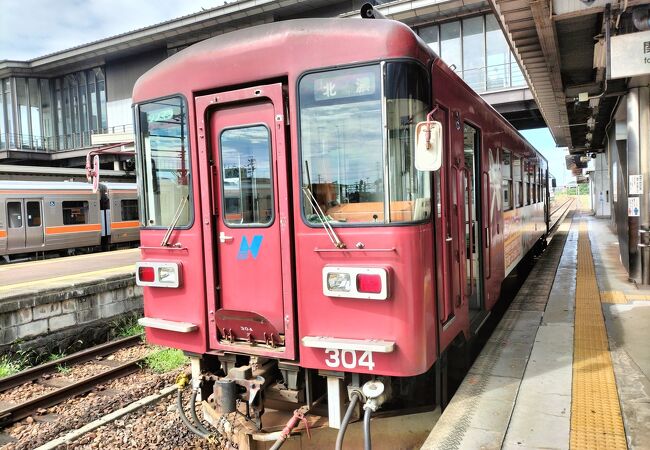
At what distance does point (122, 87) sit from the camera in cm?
3152

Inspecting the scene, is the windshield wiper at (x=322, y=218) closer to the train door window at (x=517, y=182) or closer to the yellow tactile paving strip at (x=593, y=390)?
the yellow tactile paving strip at (x=593, y=390)

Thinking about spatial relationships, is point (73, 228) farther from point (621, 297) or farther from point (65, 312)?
point (621, 297)

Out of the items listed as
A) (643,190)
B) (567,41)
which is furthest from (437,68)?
(643,190)

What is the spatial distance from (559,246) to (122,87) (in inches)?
1051

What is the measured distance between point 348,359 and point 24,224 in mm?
15974

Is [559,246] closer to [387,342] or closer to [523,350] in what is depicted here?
[523,350]

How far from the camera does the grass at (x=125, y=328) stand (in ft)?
31.3

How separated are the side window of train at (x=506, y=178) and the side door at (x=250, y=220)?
4352mm

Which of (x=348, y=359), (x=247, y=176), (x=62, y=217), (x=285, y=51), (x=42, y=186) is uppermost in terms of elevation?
(x=285, y=51)

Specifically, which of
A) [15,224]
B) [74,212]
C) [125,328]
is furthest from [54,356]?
[74,212]

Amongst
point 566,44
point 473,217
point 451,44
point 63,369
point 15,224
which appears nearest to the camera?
point 473,217

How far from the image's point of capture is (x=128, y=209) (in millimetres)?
20500

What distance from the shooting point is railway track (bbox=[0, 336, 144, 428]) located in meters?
5.70

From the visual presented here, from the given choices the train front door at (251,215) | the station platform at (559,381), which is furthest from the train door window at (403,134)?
the station platform at (559,381)
